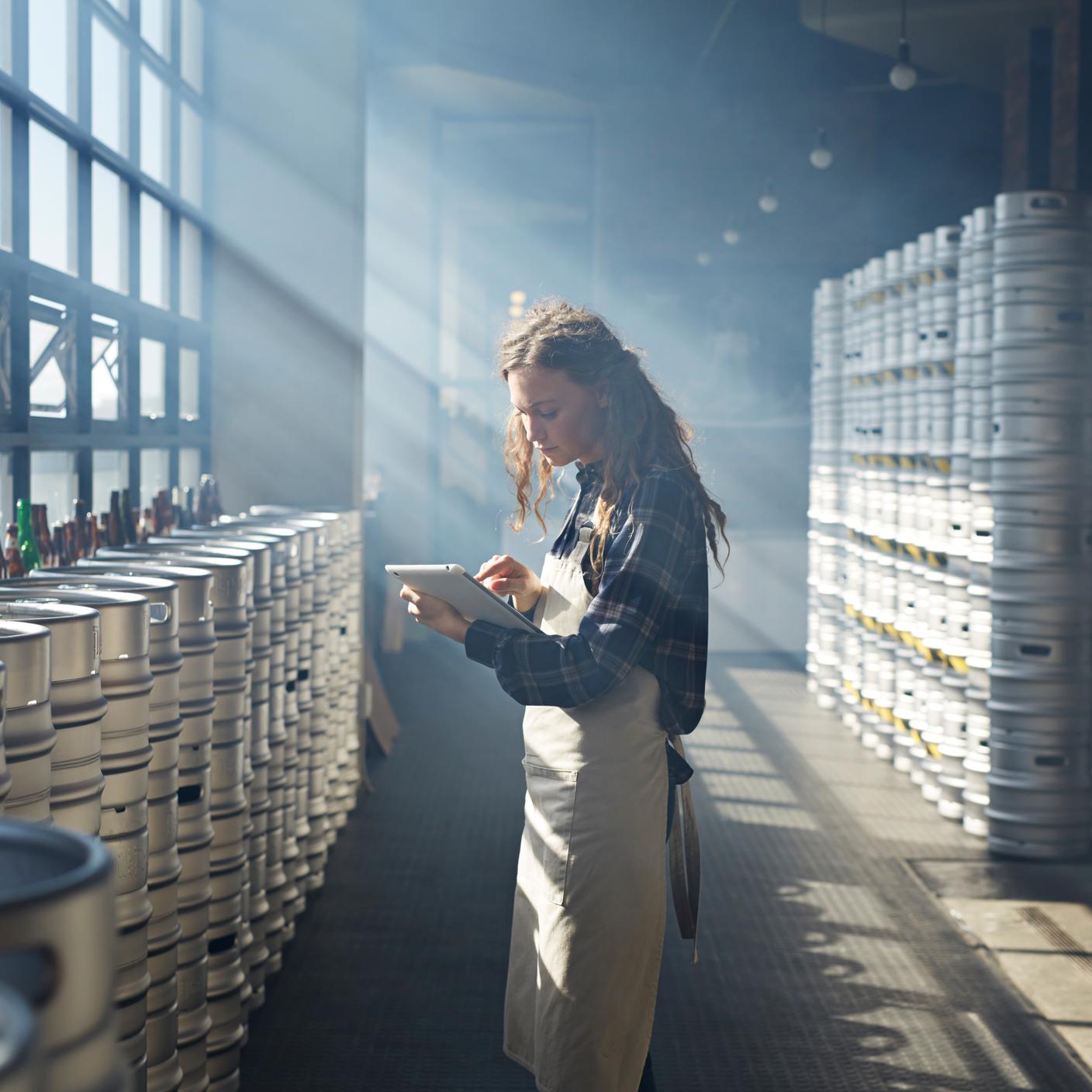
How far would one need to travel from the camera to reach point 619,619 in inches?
69.9

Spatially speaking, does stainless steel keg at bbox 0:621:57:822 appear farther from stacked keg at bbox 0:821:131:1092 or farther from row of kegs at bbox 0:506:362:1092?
stacked keg at bbox 0:821:131:1092

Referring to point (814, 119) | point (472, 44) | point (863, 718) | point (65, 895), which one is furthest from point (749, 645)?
point (65, 895)

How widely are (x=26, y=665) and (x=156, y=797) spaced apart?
579mm

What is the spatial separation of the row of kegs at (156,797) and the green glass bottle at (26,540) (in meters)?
0.33

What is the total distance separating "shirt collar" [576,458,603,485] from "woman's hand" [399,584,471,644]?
0.95 ft

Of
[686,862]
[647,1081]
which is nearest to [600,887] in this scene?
[686,862]

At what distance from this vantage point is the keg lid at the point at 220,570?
7.73ft

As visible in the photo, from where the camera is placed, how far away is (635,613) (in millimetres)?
1777

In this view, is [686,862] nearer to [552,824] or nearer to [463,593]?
[552,824]

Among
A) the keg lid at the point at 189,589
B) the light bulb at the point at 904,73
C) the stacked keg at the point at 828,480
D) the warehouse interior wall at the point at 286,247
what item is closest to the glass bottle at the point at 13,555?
the keg lid at the point at 189,589

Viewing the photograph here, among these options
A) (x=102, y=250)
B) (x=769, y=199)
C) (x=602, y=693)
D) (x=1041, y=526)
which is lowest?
(x=602, y=693)

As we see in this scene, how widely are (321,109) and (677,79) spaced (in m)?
4.31

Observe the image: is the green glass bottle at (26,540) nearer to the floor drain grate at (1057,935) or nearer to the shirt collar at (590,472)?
the shirt collar at (590,472)

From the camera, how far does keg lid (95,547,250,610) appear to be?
7.73 feet
